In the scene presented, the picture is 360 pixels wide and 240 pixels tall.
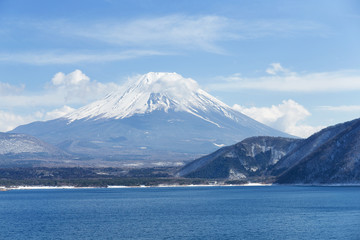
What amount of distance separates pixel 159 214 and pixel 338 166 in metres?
98.3

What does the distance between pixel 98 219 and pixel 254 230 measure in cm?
3156

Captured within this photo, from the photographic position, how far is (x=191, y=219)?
107062 millimetres

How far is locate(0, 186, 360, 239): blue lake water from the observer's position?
87.8 metres

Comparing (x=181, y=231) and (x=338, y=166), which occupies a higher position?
(x=338, y=166)

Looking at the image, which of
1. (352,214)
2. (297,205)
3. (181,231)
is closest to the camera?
(181,231)

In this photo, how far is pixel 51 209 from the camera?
133875mm

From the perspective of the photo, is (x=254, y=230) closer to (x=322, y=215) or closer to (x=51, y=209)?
(x=322, y=215)

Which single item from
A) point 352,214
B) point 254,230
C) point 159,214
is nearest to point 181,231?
point 254,230

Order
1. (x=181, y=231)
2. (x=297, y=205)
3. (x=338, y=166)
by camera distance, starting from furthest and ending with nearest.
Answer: (x=338, y=166) < (x=297, y=205) < (x=181, y=231)

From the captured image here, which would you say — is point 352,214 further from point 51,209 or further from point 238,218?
point 51,209

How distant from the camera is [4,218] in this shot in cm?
11412

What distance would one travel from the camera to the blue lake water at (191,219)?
288 ft

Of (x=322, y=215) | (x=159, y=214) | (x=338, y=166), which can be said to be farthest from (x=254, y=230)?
(x=338, y=166)

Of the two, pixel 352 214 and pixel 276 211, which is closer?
pixel 352 214
